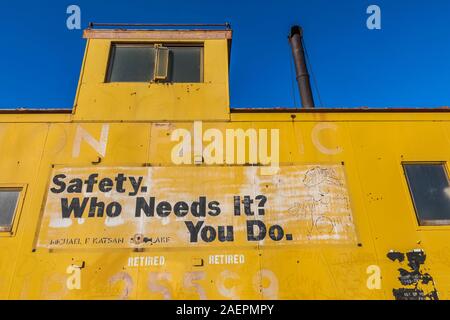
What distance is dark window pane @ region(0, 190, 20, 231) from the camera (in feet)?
16.9

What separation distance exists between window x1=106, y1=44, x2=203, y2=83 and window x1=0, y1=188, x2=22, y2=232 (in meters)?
2.63

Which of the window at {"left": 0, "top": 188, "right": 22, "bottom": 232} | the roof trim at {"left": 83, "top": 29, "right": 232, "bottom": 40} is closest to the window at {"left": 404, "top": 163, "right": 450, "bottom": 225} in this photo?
the roof trim at {"left": 83, "top": 29, "right": 232, "bottom": 40}

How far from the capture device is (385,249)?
5023mm

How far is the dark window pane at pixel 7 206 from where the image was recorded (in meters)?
5.16

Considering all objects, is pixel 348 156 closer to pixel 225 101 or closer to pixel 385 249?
pixel 385 249

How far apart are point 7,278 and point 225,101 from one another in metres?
4.35

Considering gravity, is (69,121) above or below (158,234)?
above

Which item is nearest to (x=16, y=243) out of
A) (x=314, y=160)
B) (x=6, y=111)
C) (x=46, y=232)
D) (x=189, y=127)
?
(x=46, y=232)

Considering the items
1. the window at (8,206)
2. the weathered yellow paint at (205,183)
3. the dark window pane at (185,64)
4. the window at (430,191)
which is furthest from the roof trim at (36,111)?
the window at (430,191)

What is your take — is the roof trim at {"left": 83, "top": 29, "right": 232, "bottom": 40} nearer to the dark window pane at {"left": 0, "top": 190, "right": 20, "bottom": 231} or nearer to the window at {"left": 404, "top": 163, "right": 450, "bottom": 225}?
the dark window pane at {"left": 0, "top": 190, "right": 20, "bottom": 231}

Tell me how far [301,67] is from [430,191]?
7318mm

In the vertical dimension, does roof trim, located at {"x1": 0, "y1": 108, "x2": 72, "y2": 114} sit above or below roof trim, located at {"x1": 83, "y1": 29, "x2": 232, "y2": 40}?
below

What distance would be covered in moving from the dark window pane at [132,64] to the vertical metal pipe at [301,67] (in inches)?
221

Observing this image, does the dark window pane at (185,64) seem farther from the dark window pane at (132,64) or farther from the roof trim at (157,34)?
the dark window pane at (132,64)
